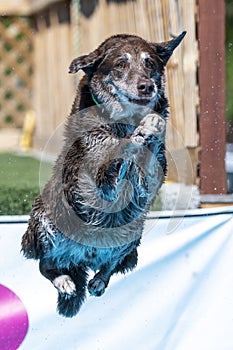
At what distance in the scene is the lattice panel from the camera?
1155 centimetres

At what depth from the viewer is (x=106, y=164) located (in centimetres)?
281

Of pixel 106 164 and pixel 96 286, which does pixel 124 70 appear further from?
pixel 96 286

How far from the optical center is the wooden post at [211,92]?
508cm

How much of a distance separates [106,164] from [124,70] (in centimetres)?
34

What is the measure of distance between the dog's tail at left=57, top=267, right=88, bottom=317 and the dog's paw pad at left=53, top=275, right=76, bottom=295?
0.04m

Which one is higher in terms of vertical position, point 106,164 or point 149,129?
point 149,129

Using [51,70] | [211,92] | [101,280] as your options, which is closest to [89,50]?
[51,70]

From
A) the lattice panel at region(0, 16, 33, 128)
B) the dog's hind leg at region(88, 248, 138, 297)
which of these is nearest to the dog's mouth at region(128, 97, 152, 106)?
the dog's hind leg at region(88, 248, 138, 297)

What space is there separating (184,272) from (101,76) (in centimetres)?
106

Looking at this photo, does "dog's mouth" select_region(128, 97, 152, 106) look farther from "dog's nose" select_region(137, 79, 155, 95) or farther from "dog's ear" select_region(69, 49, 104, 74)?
"dog's ear" select_region(69, 49, 104, 74)

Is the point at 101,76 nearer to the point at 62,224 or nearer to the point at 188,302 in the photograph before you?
the point at 62,224

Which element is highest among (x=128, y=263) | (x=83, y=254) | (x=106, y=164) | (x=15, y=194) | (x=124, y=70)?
(x=124, y=70)

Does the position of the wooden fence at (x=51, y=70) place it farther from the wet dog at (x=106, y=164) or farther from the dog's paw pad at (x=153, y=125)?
the dog's paw pad at (x=153, y=125)

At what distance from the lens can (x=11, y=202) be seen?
4.86 metres
